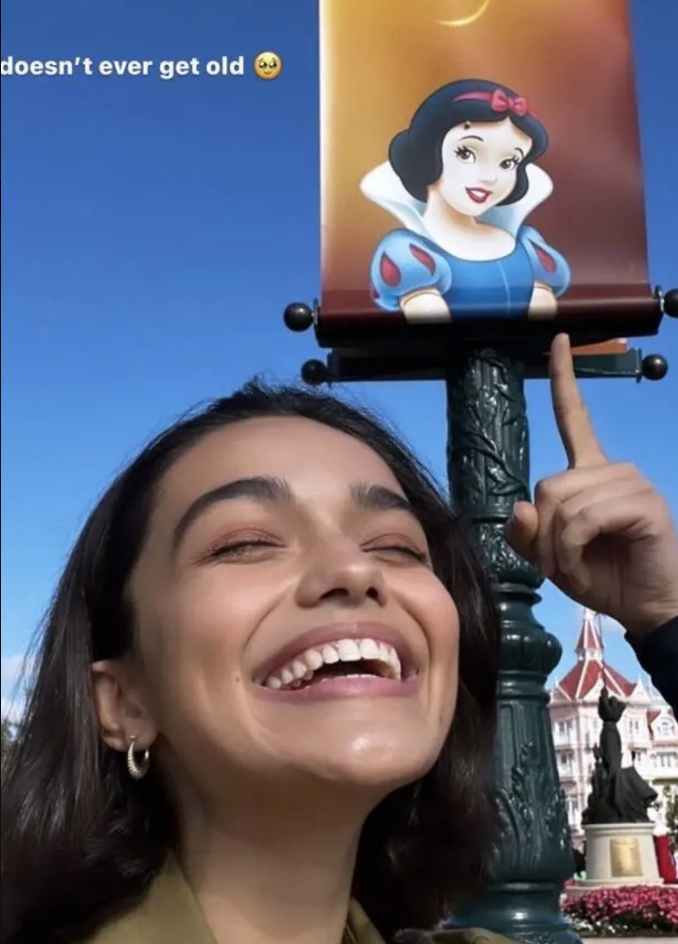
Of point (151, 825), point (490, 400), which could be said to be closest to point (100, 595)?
point (151, 825)

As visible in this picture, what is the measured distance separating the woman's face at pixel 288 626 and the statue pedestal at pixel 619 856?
11.9 metres

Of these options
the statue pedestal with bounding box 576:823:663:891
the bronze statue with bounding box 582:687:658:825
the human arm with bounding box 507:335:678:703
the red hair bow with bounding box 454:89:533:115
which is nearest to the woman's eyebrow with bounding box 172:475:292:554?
the human arm with bounding box 507:335:678:703

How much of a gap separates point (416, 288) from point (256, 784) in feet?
14.3

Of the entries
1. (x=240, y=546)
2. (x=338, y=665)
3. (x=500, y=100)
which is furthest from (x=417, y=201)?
(x=338, y=665)

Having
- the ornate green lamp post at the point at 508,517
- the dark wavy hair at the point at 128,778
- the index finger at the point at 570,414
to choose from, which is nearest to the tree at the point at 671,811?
the ornate green lamp post at the point at 508,517

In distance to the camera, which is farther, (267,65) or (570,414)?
(267,65)

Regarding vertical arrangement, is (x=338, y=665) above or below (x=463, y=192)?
below

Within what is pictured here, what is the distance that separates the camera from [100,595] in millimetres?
1514

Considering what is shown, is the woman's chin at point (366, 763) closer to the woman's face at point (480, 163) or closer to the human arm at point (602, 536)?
the human arm at point (602, 536)

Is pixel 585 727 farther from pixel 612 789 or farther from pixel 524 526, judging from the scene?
pixel 524 526

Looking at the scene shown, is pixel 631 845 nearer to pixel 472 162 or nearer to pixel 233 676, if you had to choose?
pixel 472 162

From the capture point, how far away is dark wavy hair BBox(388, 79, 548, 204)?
5.68 m

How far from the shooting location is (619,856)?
41.6 feet

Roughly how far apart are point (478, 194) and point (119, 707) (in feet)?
15.3
